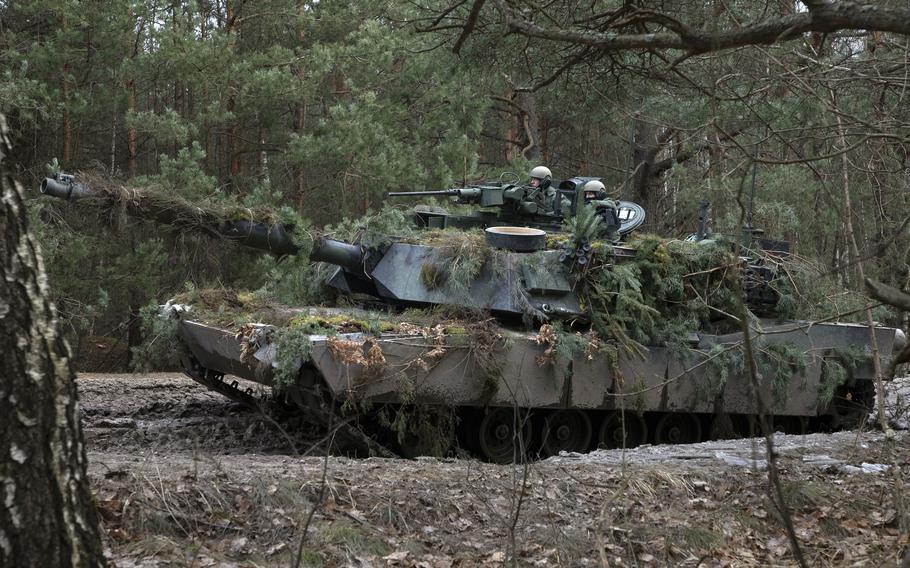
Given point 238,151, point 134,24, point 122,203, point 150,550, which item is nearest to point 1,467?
point 150,550

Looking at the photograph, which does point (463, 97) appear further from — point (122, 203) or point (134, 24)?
point (122, 203)

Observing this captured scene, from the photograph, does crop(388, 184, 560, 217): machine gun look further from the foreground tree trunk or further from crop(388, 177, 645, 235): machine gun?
the foreground tree trunk

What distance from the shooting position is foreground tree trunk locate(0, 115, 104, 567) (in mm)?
2705

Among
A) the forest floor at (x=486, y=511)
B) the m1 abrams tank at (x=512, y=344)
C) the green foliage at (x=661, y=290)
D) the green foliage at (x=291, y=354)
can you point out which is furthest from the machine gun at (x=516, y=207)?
the forest floor at (x=486, y=511)

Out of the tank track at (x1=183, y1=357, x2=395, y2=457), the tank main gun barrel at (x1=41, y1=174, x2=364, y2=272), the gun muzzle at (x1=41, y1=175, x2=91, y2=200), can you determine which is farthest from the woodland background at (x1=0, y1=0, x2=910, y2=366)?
the gun muzzle at (x1=41, y1=175, x2=91, y2=200)

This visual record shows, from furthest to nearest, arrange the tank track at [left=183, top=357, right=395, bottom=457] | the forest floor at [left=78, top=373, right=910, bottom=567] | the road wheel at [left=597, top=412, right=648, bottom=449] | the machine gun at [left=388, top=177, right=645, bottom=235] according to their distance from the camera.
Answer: the road wheel at [left=597, top=412, right=648, bottom=449]
the machine gun at [left=388, top=177, right=645, bottom=235]
the tank track at [left=183, top=357, right=395, bottom=457]
the forest floor at [left=78, top=373, right=910, bottom=567]

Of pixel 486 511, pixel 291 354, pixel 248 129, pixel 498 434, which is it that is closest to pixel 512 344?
pixel 498 434

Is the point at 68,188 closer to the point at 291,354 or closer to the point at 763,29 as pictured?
the point at 291,354

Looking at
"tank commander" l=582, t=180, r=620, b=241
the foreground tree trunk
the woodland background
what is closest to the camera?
the foreground tree trunk

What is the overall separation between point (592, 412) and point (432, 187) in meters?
7.81

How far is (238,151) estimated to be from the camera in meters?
19.2

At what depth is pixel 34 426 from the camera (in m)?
2.75

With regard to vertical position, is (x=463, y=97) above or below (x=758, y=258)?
above

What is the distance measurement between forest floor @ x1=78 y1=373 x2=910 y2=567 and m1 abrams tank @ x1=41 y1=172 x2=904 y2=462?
107 cm
